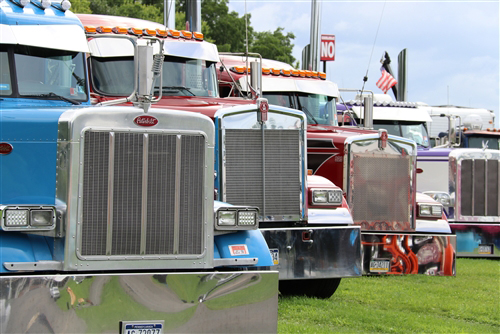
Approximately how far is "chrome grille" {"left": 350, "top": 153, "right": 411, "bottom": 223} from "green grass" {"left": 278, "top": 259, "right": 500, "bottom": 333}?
99cm

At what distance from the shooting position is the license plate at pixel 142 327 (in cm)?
520

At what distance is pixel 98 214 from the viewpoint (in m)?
5.33

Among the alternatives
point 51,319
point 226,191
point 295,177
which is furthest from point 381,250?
point 51,319

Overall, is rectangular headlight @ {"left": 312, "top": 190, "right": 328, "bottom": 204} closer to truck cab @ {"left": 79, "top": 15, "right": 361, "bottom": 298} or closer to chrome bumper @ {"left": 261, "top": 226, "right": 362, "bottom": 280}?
truck cab @ {"left": 79, "top": 15, "right": 361, "bottom": 298}

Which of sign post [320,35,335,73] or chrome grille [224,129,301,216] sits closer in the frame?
chrome grille [224,129,301,216]

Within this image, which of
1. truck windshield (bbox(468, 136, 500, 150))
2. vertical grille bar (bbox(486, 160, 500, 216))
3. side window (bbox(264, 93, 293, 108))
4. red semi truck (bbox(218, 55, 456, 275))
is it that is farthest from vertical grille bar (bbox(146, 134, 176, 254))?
truck windshield (bbox(468, 136, 500, 150))

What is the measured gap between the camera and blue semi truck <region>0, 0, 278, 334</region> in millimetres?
5094

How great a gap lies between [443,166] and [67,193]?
35.2 ft

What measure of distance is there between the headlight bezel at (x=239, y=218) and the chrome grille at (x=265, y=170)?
2719 millimetres

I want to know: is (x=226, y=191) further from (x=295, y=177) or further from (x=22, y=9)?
(x=22, y=9)

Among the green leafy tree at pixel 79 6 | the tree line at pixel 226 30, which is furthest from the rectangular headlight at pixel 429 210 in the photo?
the tree line at pixel 226 30

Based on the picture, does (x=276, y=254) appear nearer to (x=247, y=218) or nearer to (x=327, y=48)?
(x=247, y=218)

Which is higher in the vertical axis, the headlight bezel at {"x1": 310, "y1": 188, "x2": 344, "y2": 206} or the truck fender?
the headlight bezel at {"x1": 310, "y1": 188, "x2": 344, "y2": 206}

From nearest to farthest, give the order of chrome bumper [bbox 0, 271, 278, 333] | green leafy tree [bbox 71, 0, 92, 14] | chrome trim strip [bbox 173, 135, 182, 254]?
chrome bumper [bbox 0, 271, 278, 333]
chrome trim strip [bbox 173, 135, 182, 254]
green leafy tree [bbox 71, 0, 92, 14]
